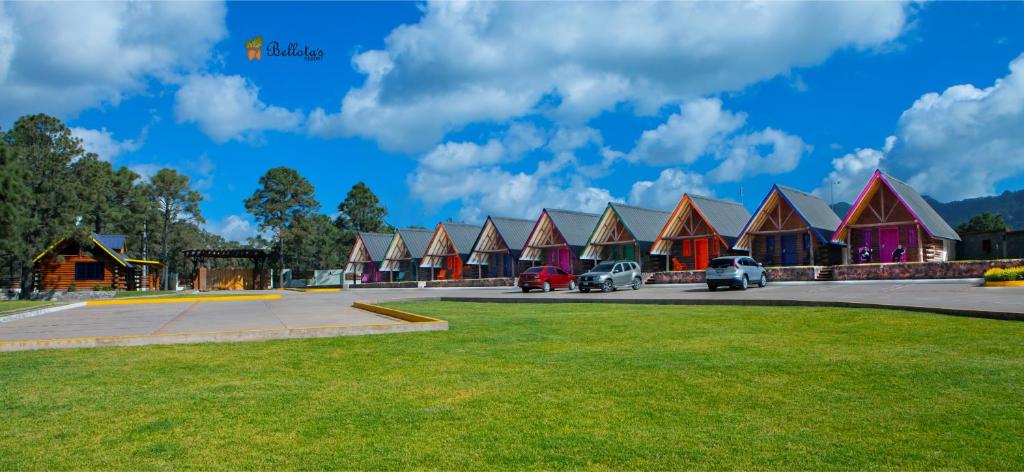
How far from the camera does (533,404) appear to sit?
697 centimetres

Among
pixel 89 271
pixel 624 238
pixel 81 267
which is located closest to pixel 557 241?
pixel 624 238

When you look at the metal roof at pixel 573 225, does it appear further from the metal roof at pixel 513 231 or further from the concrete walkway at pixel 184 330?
the concrete walkway at pixel 184 330

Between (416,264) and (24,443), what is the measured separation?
6019cm

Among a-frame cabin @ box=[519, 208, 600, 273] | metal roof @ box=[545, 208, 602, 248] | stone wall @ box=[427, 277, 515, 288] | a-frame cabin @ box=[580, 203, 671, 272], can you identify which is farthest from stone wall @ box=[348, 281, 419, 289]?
a-frame cabin @ box=[580, 203, 671, 272]

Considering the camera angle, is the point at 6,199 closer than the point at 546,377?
No

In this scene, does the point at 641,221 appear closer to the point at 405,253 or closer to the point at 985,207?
the point at 405,253

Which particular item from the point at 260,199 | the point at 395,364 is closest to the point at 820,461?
the point at 395,364

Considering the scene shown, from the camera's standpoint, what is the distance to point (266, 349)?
11227 millimetres

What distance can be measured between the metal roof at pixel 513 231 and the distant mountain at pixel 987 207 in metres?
121

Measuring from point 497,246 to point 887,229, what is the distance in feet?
92.6

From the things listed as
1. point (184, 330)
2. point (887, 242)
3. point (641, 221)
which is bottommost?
point (184, 330)

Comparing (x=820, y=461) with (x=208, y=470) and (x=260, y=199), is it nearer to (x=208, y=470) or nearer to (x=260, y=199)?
(x=208, y=470)

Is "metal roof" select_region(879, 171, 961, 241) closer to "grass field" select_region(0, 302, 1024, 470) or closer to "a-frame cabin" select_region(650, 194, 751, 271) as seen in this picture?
"a-frame cabin" select_region(650, 194, 751, 271)

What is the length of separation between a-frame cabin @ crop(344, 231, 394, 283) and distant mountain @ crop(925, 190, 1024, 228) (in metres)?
122
